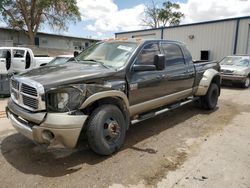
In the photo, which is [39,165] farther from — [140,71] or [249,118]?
[249,118]

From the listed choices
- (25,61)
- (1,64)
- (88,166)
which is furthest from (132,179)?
(25,61)

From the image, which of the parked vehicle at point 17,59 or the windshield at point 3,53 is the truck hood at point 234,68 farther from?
the windshield at point 3,53

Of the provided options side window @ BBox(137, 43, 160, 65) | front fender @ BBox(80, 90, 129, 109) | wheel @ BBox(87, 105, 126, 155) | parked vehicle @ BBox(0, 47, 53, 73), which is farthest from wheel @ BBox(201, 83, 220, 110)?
parked vehicle @ BBox(0, 47, 53, 73)

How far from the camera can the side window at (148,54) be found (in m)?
4.56

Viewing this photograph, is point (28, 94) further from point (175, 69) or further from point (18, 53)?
point (18, 53)

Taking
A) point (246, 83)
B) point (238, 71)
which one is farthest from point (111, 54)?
point (246, 83)

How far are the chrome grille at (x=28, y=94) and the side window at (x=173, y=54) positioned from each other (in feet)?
9.54

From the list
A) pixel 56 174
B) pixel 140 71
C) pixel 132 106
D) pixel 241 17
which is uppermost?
pixel 241 17

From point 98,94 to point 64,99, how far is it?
0.50 m

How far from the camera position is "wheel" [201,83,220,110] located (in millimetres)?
6914

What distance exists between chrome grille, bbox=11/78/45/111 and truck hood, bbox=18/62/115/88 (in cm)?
9

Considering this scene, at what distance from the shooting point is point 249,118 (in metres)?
6.46

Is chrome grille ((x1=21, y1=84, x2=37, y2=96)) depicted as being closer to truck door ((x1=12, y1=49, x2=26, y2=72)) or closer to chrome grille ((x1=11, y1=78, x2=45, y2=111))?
chrome grille ((x1=11, y1=78, x2=45, y2=111))

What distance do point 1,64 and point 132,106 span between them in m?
7.49
